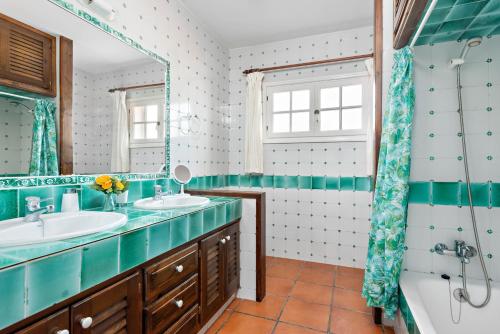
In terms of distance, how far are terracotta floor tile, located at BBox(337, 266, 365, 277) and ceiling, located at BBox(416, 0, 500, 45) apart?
2.11 meters

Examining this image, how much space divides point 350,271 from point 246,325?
54.8 inches

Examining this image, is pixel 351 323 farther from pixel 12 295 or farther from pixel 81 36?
pixel 81 36

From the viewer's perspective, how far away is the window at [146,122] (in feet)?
6.12

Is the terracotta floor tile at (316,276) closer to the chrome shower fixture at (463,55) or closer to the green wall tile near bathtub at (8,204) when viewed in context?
the chrome shower fixture at (463,55)

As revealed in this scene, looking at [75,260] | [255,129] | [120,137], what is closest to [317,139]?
[255,129]

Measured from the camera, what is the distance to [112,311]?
997 millimetres

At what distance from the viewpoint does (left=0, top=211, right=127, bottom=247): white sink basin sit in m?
0.88

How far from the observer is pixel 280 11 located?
2469 mm

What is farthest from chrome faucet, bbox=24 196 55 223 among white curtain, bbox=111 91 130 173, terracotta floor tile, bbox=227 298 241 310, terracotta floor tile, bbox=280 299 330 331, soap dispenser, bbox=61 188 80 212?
terracotta floor tile, bbox=280 299 330 331

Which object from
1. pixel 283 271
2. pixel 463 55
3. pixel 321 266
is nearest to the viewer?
pixel 463 55

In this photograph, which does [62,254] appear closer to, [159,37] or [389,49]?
[159,37]

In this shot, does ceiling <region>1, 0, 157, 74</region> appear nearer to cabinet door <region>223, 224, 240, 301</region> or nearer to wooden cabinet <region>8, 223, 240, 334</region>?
wooden cabinet <region>8, 223, 240, 334</region>

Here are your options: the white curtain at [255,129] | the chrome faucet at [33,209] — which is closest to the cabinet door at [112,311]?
the chrome faucet at [33,209]

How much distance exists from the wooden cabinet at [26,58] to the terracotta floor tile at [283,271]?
2.33 m
